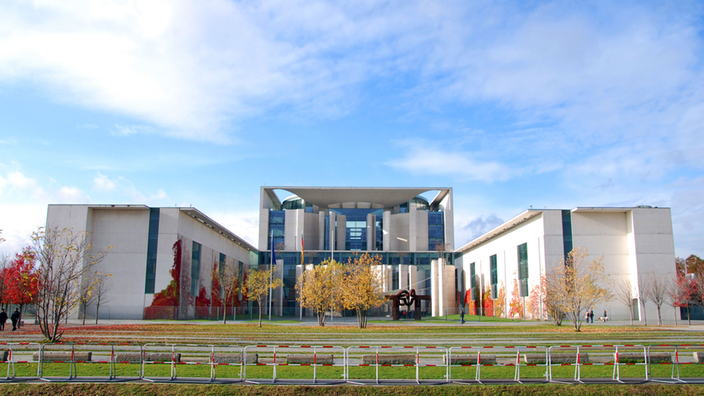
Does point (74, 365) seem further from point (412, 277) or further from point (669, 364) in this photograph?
point (412, 277)

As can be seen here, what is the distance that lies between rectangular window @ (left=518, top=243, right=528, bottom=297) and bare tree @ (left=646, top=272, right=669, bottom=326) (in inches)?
493

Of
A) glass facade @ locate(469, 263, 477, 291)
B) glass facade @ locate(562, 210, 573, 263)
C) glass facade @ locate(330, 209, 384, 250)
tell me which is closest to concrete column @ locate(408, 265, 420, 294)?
Answer: glass facade @ locate(469, 263, 477, 291)

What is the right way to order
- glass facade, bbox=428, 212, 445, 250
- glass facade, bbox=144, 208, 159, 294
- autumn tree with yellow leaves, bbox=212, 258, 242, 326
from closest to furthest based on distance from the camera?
glass facade, bbox=144, 208, 159, 294 < autumn tree with yellow leaves, bbox=212, 258, 242, 326 < glass facade, bbox=428, 212, 445, 250

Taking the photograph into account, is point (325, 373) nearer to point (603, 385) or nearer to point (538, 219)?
point (603, 385)

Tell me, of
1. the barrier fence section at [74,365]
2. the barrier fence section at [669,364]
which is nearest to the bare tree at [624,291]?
the barrier fence section at [669,364]

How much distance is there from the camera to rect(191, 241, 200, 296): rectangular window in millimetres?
58688

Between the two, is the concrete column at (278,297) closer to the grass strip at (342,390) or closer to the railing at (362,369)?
the railing at (362,369)

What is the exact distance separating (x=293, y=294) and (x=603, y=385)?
226 ft

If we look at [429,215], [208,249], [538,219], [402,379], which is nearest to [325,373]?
[402,379]

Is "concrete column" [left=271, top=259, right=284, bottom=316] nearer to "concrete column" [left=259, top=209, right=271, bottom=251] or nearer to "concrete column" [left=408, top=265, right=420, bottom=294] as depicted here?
"concrete column" [left=259, top=209, right=271, bottom=251]

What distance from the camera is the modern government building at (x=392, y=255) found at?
53750 mm

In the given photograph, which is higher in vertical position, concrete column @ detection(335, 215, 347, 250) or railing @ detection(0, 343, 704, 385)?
concrete column @ detection(335, 215, 347, 250)

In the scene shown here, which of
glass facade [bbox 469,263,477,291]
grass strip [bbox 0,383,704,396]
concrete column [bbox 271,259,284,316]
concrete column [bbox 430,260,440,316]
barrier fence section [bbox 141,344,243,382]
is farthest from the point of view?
glass facade [bbox 469,263,477,291]

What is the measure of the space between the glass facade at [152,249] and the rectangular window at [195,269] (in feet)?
17.7
